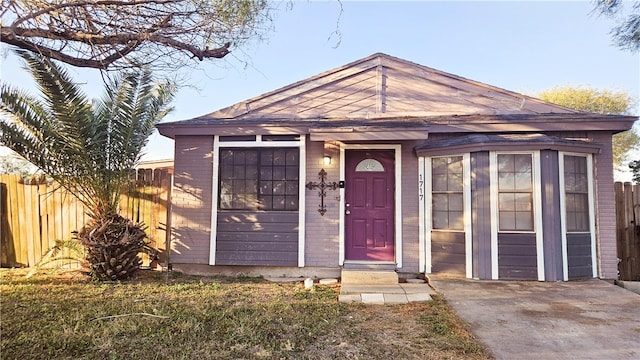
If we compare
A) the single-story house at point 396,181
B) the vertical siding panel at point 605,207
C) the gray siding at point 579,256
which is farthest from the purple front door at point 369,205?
the vertical siding panel at point 605,207

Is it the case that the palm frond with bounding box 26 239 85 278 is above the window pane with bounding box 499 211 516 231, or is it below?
below

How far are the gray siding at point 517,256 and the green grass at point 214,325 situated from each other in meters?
1.93

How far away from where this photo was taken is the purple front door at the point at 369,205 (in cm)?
651

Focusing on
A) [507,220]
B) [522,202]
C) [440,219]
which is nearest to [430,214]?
[440,219]

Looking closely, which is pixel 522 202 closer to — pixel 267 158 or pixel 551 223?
pixel 551 223

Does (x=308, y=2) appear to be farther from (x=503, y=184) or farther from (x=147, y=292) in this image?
(x=147, y=292)

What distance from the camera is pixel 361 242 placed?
654cm

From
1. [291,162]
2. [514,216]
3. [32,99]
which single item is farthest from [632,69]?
[32,99]

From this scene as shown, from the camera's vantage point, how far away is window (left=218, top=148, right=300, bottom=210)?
6586mm

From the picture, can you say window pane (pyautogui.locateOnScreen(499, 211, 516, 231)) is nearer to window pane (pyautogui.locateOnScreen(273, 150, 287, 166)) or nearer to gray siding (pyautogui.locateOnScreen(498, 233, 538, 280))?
gray siding (pyautogui.locateOnScreen(498, 233, 538, 280))

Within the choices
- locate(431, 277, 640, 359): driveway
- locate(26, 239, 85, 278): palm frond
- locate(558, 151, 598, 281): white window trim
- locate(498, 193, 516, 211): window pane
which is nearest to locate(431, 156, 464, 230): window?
locate(498, 193, 516, 211): window pane

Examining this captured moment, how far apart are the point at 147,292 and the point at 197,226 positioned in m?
1.66

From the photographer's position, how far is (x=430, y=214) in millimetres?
6281

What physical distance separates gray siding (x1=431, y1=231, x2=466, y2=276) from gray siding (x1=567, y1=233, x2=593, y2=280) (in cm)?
169
